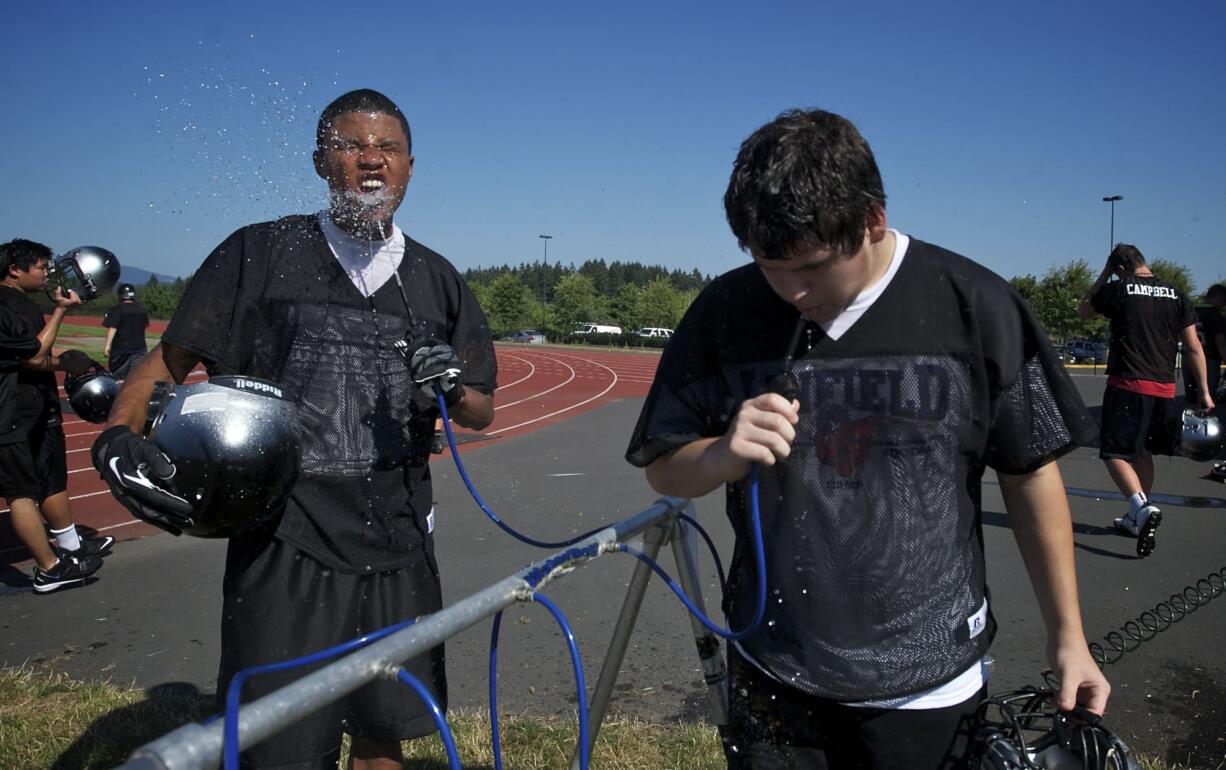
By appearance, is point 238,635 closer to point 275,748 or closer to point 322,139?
point 275,748

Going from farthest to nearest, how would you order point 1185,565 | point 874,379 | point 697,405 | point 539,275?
point 539,275
point 1185,565
point 697,405
point 874,379

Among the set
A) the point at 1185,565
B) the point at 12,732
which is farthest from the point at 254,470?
the point at 1185,565

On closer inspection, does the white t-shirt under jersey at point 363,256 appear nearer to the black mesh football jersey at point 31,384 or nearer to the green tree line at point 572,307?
the black mesh football jersey at point 31,384

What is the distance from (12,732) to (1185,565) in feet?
20.6

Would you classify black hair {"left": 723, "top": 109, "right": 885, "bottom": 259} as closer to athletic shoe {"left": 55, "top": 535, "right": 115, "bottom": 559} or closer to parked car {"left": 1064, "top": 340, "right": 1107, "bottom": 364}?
athletic shoe {"left": 55, "top": 535, "right": 115, "bottom": 559}

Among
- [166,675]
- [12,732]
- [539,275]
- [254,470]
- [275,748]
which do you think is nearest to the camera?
[254,470]

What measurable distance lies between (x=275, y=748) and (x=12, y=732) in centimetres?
194

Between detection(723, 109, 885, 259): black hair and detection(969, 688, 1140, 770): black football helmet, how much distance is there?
983mm

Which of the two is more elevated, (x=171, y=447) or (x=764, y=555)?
(x=171, y=447)

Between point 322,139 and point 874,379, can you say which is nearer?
point 874,379

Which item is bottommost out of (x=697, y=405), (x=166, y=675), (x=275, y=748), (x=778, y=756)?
(x=166, y=675)

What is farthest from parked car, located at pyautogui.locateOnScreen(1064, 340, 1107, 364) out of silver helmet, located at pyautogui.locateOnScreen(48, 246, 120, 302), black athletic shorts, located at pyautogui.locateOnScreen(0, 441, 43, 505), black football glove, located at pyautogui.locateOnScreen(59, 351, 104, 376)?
black athletic shorts, located at pyautogui.locateOnScreen(0, 441, 43, 505)

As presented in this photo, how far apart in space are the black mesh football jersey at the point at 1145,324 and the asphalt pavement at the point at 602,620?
47.6 inches

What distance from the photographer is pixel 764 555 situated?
70.6 inches
